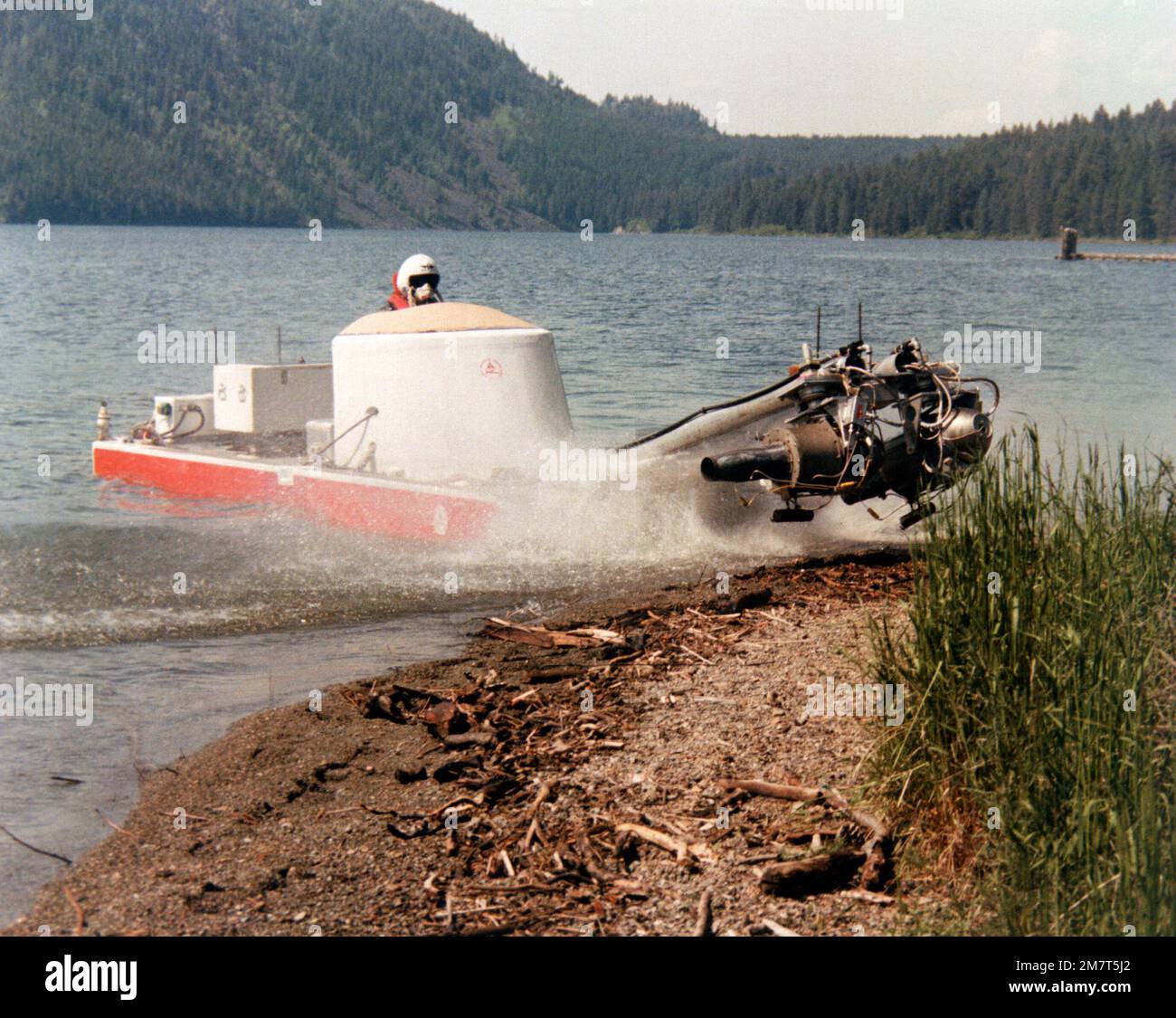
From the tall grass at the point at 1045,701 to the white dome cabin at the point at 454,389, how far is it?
6.66 meters

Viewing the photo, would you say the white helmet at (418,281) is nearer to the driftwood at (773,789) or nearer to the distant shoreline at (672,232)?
the driftwood at (773,789)

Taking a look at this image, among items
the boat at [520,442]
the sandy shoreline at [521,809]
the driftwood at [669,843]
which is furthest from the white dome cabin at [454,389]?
the driftwood at [669,843]

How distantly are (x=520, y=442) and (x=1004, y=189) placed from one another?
5607 inches

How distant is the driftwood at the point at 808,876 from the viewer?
15.3 ft

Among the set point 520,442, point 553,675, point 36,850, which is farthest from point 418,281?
point 36,850

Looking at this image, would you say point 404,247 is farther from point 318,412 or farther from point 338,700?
point 338,700

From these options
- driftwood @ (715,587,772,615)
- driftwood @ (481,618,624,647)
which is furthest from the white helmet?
driftwood @ (715,587,772,615)

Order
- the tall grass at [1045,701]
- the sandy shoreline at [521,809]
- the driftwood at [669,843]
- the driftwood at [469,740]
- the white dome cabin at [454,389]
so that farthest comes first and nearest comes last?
the white dome cabin at [454,389] → the driftwood at [469,740] → the driftwood at [669,843] → the sandy shoreline at [521,809] → the tall grass at [1045,701]

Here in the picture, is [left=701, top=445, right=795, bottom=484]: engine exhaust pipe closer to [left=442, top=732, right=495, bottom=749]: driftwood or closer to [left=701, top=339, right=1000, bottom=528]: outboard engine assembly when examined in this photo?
[left=701, top=339, right=1000, bottom=528]: outboard engine assembly

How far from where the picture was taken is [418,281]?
13.0 meters

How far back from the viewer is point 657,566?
1141 cm

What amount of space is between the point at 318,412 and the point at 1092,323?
32972 mm

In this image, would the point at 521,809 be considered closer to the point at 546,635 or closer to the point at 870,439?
the point at 546,635

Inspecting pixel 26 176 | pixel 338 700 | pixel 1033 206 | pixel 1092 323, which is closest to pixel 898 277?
pixel 1092 323
